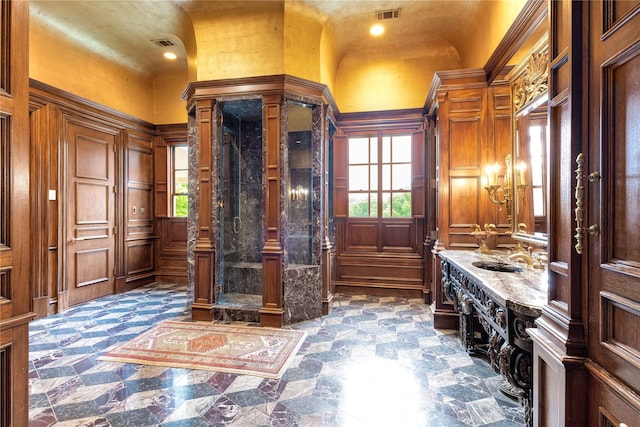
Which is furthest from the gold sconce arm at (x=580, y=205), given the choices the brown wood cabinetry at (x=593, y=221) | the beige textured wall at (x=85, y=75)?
the beige textured wall at (x=85, y=75)

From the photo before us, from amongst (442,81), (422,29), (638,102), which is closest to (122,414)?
(638,102)

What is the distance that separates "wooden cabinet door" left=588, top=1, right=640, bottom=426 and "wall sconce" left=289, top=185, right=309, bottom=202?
3695mm

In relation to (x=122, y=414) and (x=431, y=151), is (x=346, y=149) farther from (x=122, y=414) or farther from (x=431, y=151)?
(x=122, y=414)

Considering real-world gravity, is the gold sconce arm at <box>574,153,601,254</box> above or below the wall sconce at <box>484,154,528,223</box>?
below

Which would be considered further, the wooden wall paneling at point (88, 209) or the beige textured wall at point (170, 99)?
the beige textured wall at point (170, 99)

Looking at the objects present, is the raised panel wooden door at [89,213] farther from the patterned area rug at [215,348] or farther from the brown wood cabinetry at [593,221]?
the brown wood cabinetry at [593,221]

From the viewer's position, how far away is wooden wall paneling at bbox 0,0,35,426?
1.29 meters

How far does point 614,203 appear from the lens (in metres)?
0.95

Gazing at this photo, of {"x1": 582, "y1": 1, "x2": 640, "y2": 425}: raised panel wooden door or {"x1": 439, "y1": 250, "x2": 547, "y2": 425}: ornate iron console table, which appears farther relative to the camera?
{"x1": 439, "y1": 250, "x2": 547, "y2": 425}: ornate iron console table

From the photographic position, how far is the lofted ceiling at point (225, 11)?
11.9 feet

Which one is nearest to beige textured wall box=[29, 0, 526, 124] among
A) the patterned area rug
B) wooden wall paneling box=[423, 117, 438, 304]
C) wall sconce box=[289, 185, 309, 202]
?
wooden wall paneling box=[423, 117, 438, 304]

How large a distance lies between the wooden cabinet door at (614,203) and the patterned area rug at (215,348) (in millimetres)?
2137

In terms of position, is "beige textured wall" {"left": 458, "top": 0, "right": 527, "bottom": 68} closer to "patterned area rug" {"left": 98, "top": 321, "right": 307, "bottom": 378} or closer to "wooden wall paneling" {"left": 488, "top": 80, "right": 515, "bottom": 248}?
"wooden wall paneling" {"left": 488, "top": 80, "right": 515, "bottom": 248}

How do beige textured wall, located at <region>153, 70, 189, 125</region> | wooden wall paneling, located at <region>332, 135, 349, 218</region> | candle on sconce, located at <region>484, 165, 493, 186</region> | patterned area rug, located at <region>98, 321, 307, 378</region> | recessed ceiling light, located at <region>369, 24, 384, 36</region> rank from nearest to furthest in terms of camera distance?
1. patterned area rug, located at <region>98, 321, 307, 378</region>
2. candle on sconce, located at <region>484, 165, 493, 186</region>
3. recessed ceiling light, located at <region>369, 24, 384, 36</region>
4. wooden wall paneling, located at <region>332, 135, 349, 218</region>
5. beige textured wall, located at <region>153, 70, 189, 125</region>
